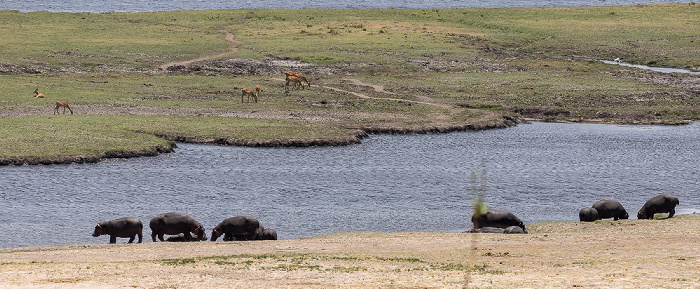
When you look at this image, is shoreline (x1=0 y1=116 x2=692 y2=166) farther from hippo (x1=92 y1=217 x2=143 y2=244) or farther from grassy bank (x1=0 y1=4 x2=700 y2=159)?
hippo (x1=92 y1=217 x2=143 y2=244)

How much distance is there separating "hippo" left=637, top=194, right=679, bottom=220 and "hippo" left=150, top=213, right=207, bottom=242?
15.1 meters

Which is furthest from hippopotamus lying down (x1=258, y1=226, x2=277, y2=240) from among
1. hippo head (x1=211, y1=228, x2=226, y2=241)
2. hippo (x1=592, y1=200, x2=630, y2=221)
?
hippo (x1=592, y1=200, x2=630, y2=221)

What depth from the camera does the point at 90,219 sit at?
29.0 metres

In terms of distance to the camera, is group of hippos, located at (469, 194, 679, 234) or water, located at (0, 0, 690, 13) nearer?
group of hippos, located at (469, 194, 679, 234)

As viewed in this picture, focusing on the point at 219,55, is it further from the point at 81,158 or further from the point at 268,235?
the point at 268,235

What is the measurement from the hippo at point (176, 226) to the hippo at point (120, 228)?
0.51m

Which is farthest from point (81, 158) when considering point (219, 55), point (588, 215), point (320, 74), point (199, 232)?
point (219, 55)

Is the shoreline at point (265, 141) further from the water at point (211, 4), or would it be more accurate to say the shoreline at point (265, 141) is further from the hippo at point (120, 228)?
the water at point (211, 4)

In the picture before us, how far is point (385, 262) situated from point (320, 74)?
152 ft

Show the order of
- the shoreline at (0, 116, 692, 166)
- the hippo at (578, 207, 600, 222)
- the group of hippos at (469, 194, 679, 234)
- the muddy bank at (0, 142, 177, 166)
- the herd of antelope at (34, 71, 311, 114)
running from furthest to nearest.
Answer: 1. the herd of antelope at (34, 71, 311, 114)
2. the shoreline at (0, 116, 692, 166)
3. the muddy bank at (0, 142, 177, 166)
4. the hippo at (578, 207, 600, 222)
5. the group of hippos at (469, 194, 679, 234)

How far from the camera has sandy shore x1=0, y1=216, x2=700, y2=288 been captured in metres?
18.0

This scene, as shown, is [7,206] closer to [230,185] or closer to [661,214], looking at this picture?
[230,185]

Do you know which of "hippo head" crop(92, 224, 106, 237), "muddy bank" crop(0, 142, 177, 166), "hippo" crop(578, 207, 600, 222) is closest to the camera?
"hippo head" crop(92, 224, 106, 237)

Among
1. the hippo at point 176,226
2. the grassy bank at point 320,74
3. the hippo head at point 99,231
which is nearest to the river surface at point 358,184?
the hippo head at point 99,231
